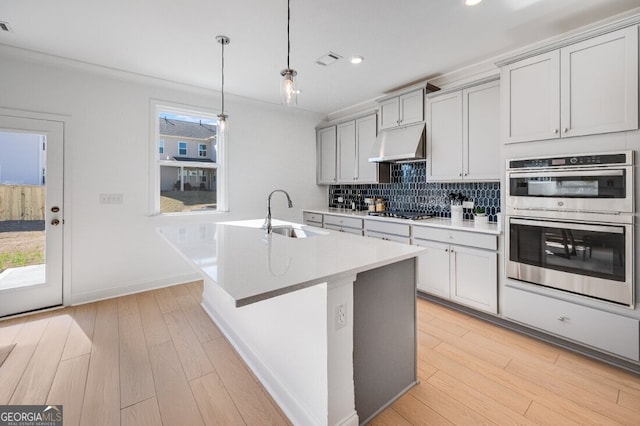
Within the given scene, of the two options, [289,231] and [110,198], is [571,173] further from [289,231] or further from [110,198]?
[110,198]

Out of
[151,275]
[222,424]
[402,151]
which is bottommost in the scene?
[222,424]

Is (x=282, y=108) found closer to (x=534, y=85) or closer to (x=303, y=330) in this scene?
(x=534, y=85)

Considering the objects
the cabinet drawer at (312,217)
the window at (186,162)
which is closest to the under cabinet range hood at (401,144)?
the cabinet drawer at (312,217)

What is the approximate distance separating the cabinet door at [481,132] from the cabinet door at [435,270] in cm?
83

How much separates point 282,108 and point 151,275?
9.97 feet

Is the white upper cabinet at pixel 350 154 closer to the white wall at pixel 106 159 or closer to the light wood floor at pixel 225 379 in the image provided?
the white wall at pixel 106 159

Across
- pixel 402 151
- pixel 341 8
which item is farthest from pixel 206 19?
pixel 402 151

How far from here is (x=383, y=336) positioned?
1654 millimetres

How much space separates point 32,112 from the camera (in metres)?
2.90

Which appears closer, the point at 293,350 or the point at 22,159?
the point at 293,350

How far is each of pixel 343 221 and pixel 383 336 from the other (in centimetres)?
261

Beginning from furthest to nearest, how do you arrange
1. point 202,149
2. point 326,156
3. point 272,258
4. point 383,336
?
point 326,156
point 202,149
point 383,336
point 272,258

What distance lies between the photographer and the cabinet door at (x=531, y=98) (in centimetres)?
224

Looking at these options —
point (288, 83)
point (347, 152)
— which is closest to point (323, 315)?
point (288, 83)
